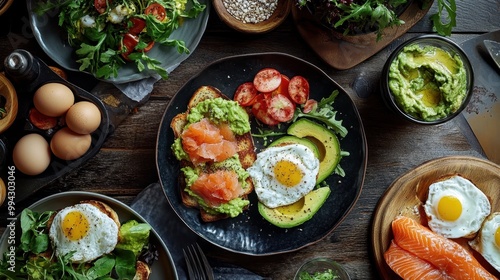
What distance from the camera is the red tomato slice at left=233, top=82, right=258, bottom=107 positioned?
2.89 meters

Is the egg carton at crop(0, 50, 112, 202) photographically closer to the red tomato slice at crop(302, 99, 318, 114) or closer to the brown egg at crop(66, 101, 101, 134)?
the brown egg at crop(66, 101, 101, 134)

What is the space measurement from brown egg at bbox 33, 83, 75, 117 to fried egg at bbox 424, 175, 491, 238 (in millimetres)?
1715

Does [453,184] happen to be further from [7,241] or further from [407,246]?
[7,241]

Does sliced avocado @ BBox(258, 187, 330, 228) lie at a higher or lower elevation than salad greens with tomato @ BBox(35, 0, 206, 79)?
lower

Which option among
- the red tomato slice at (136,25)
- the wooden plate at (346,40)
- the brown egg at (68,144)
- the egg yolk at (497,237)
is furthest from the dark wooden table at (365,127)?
the egg yolk at (497,237)

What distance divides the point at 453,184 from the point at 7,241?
203 centimetres

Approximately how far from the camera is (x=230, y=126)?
9.33ft

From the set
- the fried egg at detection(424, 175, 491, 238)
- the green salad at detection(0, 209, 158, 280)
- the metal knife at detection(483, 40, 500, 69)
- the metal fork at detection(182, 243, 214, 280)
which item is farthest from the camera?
the metal knife at detection(483, 40, 500, 69)

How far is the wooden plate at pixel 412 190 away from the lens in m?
3.00

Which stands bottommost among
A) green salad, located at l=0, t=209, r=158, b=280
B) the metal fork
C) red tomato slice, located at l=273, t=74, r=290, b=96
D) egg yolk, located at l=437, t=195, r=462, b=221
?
the metal fork

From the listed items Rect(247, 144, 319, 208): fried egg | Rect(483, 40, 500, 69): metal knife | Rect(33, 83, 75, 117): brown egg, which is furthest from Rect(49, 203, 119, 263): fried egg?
Rect(483, 40, 500, 69): metal knife

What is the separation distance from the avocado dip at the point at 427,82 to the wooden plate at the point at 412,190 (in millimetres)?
276

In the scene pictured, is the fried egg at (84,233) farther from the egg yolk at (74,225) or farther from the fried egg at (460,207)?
the fried egg at (460,207)

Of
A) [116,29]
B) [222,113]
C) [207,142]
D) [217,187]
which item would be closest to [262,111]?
[222,113]
